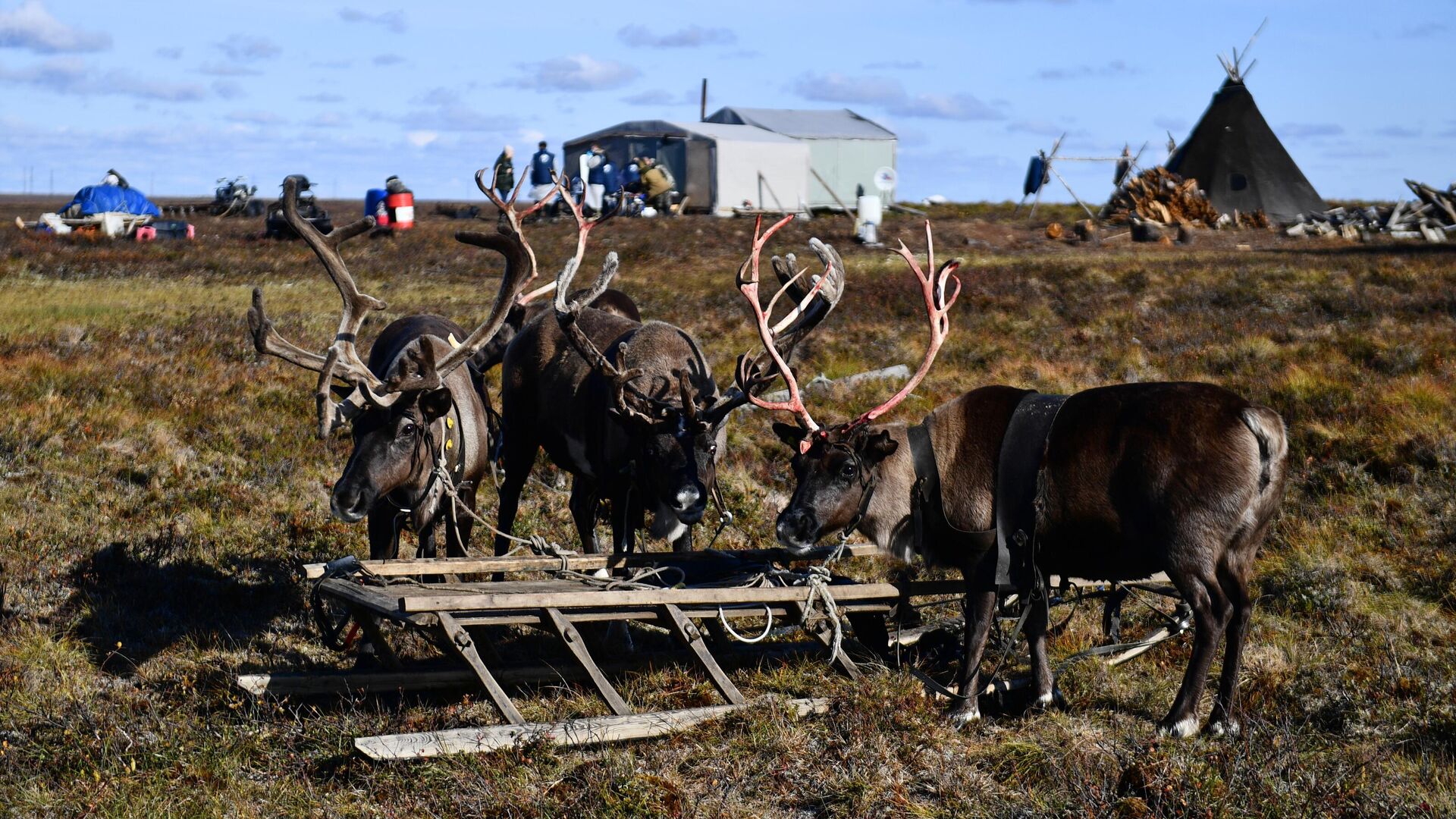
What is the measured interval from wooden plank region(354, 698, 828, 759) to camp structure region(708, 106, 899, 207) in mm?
36559

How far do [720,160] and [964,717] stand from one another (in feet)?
112

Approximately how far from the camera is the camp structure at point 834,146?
143 ft

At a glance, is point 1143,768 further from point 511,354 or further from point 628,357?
point 511,354

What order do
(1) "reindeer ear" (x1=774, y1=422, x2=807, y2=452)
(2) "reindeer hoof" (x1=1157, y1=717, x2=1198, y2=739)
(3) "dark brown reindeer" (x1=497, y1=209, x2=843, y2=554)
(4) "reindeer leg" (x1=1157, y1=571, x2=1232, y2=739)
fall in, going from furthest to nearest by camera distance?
(3) "dark brown reindeer" (x1=497, y1=209, x2=843, y2=554), (1) "reindeer ear" (x1=774, y1=422, x2=807, y2=452), (2) "reindeer hoof" (x1=1157, y1=717, x2=1198, y2=739), (4) "reindeer leg" (x1=1157, y1=571, x2=1232, y2=739)

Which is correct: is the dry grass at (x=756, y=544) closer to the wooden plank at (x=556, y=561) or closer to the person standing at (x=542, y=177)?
the wooden plank at (x=556, y=561)

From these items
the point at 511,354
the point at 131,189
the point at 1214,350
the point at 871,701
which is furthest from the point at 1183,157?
the point at 871,701

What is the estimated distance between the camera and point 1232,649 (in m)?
6.51

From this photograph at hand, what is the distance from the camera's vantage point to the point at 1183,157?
38.7 meters

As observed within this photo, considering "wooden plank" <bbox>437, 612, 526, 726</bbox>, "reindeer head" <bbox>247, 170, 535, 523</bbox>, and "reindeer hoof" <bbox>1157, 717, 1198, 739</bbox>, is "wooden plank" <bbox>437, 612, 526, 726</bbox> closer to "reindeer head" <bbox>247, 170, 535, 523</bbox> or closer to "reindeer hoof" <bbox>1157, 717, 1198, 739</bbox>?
"reindeer head" <bbox>247, 170, 535, 523</bbox>

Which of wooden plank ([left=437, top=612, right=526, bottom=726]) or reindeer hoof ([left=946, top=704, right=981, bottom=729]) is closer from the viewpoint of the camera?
wooden plank ([left=437, top=612, right=526, bottom=726])

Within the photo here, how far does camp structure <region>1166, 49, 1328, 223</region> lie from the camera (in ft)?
123

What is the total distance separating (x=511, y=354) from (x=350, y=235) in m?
2.33

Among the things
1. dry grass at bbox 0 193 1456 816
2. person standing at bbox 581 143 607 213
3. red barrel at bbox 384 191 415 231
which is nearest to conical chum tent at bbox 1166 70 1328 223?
person standing at bbox 581 143 607 213

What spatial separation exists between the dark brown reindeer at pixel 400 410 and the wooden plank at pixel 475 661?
4.90 feet
